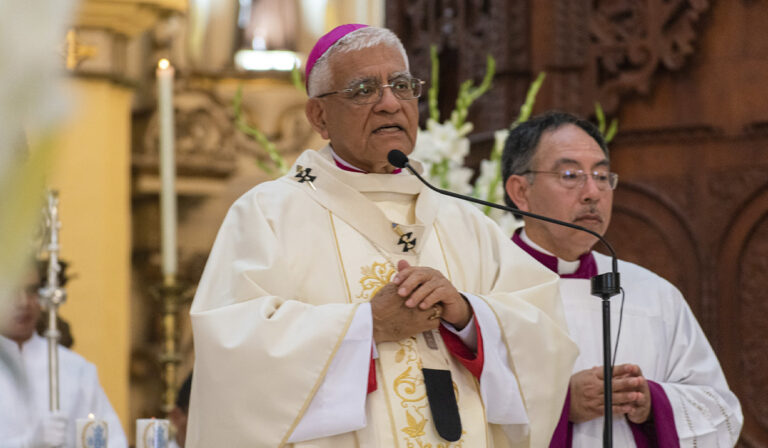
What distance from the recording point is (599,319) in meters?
3.55

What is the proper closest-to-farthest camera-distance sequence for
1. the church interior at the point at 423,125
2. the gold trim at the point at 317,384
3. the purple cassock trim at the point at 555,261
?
the gold trim at the point at 317,384 → the purple cassock trim at the point at 555,261 → the church interior at the point at 423,125

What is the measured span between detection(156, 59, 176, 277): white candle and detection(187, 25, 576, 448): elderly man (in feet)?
2.41

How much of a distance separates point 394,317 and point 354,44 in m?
0.73

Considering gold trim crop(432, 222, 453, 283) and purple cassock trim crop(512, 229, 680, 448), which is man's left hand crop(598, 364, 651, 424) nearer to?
purple cassock trim crop(512, 229, 680, 448)

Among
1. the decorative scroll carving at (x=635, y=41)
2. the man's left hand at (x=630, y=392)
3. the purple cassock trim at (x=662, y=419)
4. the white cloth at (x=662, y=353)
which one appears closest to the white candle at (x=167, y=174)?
the white cloth at (x=662, y=353)

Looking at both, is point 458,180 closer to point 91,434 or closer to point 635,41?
point 635,41

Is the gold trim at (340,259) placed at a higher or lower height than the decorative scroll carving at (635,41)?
lower

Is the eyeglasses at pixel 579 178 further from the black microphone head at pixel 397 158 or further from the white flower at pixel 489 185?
the black microphone head at pixel 397 158

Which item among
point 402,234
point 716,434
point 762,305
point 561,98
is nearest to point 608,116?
point 561,98

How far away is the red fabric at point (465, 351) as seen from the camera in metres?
2.53

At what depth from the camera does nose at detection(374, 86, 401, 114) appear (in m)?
2.61

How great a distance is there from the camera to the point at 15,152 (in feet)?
1.49

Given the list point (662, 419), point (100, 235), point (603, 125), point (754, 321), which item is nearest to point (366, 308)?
point (662, 419)

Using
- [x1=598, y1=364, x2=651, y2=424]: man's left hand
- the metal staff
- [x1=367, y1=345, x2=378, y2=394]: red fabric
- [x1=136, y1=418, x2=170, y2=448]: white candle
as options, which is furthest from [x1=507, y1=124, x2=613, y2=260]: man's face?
the metal staff
